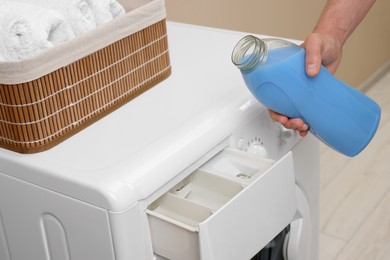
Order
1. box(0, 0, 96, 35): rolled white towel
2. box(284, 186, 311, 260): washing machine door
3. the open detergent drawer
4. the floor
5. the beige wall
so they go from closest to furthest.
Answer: the open detergent drawer < box(0, 0, 96, 35): rolled white towel < box(284, 186, 311, 260): washing machine door < the beige wall < the floor

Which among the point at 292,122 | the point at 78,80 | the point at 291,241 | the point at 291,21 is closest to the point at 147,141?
the point at 78,80

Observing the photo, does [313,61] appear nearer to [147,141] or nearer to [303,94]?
[303,94]

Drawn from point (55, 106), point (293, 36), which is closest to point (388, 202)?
point (293, 36)

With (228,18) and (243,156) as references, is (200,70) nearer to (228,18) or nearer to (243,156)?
(243,156)

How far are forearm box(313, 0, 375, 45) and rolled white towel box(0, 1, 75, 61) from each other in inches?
24.9

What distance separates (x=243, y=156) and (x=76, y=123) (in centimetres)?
33

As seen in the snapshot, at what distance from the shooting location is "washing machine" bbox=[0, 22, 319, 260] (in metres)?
1.08

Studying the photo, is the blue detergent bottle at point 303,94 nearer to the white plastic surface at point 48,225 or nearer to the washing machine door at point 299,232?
the washing machine door at point 299,232

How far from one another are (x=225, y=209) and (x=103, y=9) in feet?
1.60

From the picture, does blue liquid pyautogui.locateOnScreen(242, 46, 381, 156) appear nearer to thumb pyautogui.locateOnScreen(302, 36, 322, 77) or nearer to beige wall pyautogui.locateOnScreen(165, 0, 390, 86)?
thumb pyautogui.locateOnScreen(302, 36, 322, 77)

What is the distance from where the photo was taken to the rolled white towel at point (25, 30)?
1.15 m

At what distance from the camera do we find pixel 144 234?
1.12m

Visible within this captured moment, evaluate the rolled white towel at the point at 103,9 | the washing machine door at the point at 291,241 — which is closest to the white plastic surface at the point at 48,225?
the rolled white towel at the point at 103,9

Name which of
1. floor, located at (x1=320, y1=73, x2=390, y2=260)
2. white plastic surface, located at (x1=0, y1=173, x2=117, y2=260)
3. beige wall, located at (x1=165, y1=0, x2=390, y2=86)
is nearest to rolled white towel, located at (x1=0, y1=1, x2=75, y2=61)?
white plastic surface, located at (x1=0, y1=173, x2=117, y2=260)
